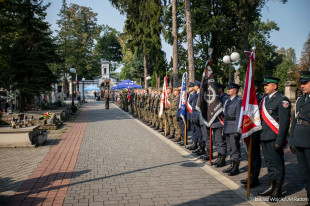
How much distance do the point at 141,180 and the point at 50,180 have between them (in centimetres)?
188

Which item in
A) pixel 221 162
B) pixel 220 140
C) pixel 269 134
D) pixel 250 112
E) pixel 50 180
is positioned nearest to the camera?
pixel 269 134

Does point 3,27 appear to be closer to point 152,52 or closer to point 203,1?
point 152,52

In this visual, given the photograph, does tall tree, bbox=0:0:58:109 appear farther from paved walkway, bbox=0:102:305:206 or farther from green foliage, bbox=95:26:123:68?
green foliage, bbox=95:26:123:68

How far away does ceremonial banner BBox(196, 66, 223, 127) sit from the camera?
20.7 feet

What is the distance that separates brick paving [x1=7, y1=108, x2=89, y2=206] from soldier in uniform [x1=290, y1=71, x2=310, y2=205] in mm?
3916

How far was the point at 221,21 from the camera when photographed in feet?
83.3

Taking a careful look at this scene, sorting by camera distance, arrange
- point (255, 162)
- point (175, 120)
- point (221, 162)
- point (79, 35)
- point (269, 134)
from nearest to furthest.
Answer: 1. point (269, 134)
2. point (255, 162)
3. point (221, 162)
4. point (175, 120)
5. point (79, 35)

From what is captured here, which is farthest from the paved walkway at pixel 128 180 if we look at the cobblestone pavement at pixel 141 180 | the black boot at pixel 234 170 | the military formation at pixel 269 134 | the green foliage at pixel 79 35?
the green foliage at pixel 79 35

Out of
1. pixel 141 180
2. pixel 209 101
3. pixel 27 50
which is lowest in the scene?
pixel 141 180

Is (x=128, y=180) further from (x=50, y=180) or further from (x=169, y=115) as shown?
(x=169, y=115)

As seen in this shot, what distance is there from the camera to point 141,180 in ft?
17.3

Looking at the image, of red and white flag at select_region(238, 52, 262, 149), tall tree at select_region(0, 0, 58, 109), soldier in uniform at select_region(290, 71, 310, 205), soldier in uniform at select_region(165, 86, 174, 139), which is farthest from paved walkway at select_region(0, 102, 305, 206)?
tall tree at select_region(0, 0, 58, 109)

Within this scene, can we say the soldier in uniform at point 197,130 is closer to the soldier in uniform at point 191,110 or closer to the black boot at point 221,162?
the soldier in uniform at point 191,110

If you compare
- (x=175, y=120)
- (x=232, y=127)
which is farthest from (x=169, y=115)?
(x=232, y=127)
